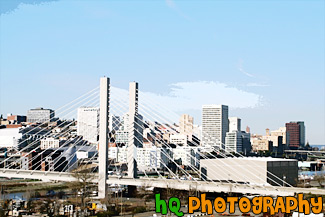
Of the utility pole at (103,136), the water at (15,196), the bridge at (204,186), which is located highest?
the utility pole at (103,136)

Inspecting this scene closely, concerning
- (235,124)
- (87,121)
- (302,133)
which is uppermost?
(235,124)

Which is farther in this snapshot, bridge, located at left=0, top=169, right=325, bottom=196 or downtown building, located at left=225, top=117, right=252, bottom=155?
downtown building, located at left=225, top=117, right=252, bottom=155

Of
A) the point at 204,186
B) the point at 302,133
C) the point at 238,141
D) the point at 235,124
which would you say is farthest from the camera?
the point at 302,133

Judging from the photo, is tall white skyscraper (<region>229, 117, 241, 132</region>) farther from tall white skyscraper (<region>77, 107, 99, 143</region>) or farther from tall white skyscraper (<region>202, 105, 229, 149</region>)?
tall white skyscraper (<region>77, 107, 99, 143</region>)

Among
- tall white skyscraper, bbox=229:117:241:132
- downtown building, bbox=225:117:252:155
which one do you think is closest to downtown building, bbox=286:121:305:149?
tall white skyscraper, bbox=229:117:241:132

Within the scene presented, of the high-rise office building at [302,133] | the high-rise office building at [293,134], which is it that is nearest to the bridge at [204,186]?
the high-rise office building at [293,134]

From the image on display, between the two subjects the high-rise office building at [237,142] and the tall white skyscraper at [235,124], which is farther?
the tall white skyscraper at [235,124]

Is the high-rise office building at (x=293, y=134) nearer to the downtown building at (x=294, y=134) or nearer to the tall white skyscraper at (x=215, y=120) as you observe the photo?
the downtown building at (x=294, y=134)

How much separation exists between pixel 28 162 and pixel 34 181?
1.86m

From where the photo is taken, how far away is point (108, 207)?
2031 cm

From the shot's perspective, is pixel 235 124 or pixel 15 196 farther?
pixel 235 124

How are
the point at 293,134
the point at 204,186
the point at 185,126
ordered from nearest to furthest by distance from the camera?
1. the point at 204,186
2. the point at 185,126
3. the point at 293,134

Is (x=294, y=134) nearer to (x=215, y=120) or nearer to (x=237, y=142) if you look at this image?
(x=215, y=120)

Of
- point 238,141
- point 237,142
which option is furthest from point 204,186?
point 238,141
